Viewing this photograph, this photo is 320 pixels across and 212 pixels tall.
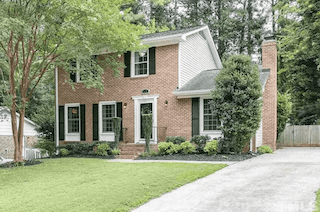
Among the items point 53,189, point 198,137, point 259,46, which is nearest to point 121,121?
point 198,137

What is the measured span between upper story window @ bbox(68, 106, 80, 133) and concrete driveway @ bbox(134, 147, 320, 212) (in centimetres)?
1020

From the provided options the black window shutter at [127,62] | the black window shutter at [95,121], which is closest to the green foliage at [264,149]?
the black window shutter at [127,62]

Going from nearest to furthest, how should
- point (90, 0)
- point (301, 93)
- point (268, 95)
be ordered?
point (90, 0)
point (268, 95)
point (301, 93)

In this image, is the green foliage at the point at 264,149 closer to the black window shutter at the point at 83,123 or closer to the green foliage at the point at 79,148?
the green foliage at the point at 79,148

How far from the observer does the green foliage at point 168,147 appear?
13.2 m

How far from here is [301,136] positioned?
1895cm

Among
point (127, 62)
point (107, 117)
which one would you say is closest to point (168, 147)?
point (107, 117)

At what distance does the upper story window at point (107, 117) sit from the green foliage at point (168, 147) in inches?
146

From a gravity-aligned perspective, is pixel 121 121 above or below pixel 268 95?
below

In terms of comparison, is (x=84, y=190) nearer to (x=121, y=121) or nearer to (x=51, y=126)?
(x=121, y=121)

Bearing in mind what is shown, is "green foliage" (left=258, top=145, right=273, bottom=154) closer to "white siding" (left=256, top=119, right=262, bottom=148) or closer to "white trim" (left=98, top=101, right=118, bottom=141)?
"white siding" (left=256, top=119, right=262, bottom=148)

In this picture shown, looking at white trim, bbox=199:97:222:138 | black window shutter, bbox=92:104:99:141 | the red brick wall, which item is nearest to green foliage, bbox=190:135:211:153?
white trim, bbox=199:97:222:138

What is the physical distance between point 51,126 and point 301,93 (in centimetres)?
1757

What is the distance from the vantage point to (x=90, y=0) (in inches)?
464
